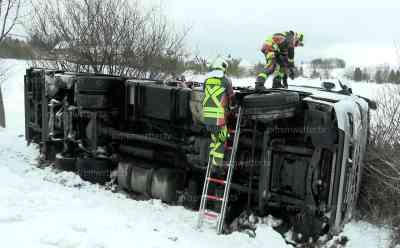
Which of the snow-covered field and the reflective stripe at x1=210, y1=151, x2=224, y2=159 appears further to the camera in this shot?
the reflective stripe at x1=210, y1=151, x2=224, y2=159

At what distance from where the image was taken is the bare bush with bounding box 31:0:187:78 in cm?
1222

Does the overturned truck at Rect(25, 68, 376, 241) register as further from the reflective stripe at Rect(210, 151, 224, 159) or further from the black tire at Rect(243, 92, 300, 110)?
the reflective stripe at Rect(210, 151, 224, 159)

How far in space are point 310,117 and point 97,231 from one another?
8.90 ft

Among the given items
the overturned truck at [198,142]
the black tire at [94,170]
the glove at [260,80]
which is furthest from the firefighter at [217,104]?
the black tire at [94,170]

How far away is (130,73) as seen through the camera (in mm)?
12523

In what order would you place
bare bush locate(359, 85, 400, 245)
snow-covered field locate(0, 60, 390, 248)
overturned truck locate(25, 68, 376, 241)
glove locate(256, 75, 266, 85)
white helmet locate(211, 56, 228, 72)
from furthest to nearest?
glove locate(256, 75, 266, 85) < bare bush locate(359, 85, 400, 245) < white helmet locate(211, 56, 228, 72) < overturned truck locate(25, 68, 376, 241) < snow-covered field locate(0, 60, 390, 248)

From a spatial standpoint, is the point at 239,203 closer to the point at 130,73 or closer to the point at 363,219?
the point at 363,219

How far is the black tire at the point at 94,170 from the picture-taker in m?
7.56

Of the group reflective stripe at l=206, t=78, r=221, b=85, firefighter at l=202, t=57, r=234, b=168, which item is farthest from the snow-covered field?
reflective stripe at l=206, t=78, r=221, b=85

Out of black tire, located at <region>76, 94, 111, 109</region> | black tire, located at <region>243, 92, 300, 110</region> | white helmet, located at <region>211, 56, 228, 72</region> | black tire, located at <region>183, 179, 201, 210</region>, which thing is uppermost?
white helmet, located at <region>211, 56, 228, 72</region>

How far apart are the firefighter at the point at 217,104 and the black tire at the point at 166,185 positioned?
1124 mm

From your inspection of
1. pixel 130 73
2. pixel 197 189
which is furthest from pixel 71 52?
pixel 197 189

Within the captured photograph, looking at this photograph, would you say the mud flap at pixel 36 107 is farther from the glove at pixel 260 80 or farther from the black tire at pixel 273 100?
the black tire at pixel 273 100

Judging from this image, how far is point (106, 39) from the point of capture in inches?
478
